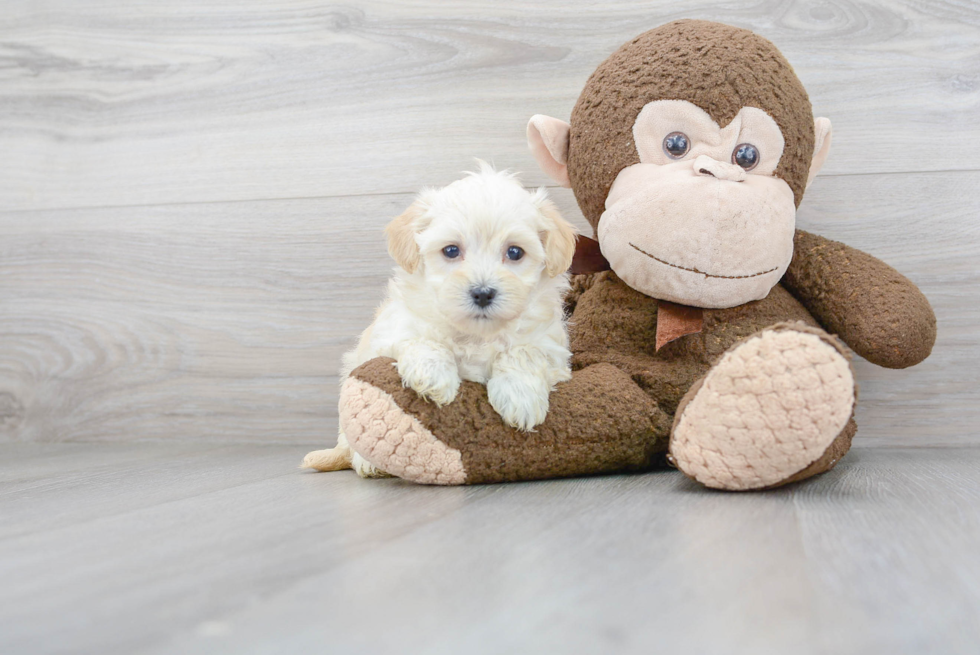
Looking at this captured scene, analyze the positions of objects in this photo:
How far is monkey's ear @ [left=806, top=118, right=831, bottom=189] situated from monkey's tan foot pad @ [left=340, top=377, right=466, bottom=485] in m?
0.72

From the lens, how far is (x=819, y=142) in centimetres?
117

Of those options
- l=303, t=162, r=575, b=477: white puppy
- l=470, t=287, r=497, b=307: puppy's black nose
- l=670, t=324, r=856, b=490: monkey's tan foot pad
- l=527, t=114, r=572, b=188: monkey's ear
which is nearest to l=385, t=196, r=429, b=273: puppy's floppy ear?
l=303, t=162, r=575, b=477: white puppy

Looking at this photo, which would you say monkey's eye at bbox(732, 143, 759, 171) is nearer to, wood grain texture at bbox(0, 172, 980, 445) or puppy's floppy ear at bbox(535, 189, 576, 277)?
puppy's floppy ear at bbox(535, 189, 576, 277)

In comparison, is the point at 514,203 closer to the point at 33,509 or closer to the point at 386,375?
the point at 386,375

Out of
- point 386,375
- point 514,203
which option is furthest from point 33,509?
point 514,203

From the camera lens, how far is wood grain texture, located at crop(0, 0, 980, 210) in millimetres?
1361

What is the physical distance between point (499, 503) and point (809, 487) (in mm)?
387

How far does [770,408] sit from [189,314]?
4.14 ft

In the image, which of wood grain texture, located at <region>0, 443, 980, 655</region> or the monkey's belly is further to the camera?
the monkey's belly

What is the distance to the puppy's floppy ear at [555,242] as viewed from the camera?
1.00 metres

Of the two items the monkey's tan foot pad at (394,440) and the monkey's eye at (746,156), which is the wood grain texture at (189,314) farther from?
the monkey's tan foot pad at (394,440)

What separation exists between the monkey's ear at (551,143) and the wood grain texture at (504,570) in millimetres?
542

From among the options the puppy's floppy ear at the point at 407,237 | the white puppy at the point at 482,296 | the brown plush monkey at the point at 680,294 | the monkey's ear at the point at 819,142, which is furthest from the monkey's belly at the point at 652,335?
the puppy's floppy ear at the point at 407,237

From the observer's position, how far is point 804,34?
137 centimetres
